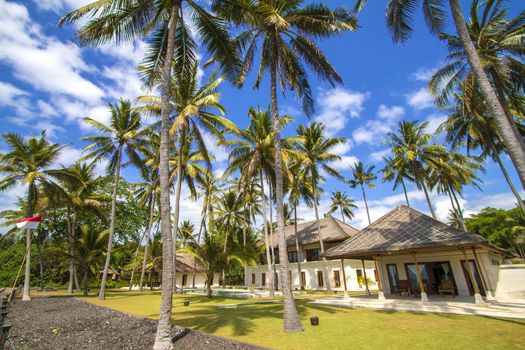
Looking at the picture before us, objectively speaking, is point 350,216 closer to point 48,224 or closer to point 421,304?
point 421,304

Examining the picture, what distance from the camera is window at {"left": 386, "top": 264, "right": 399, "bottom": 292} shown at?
17344mm

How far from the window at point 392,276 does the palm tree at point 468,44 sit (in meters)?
10.7

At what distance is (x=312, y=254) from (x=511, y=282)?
19.0 meters

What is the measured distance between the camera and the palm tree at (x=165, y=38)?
7613 millimetres

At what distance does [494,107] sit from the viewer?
312 inches

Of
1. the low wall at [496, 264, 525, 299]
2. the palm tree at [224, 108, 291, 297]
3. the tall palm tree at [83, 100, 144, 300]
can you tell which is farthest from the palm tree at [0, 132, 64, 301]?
the low wall at [496, 264, 525, 299]

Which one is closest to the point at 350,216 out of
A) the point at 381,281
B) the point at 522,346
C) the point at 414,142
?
the point at 414,142

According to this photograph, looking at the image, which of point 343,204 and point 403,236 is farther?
point 343,204

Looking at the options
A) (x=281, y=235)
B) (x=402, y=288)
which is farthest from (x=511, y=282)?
(x=281, y=235)

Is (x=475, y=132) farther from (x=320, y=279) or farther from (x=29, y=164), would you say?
(x=29, y=164)

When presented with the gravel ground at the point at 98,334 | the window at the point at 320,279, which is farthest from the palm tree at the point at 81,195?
the window at the point at 320,279

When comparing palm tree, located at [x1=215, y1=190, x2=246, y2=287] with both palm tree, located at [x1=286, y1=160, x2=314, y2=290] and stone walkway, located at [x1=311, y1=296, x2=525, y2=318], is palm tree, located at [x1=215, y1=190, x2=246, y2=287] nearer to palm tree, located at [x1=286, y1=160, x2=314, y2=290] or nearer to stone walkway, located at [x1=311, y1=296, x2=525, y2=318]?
palm tree, located at [x1=286, y1=160, x2=314, y2=290]

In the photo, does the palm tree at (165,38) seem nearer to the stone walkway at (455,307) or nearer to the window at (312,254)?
the stone walkway at (455,307)

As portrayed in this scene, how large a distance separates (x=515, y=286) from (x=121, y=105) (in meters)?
29.2
